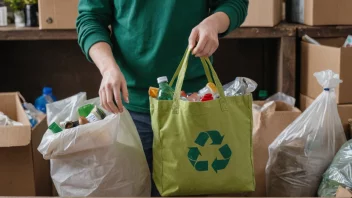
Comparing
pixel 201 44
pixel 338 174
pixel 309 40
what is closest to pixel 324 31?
pixel 309 40

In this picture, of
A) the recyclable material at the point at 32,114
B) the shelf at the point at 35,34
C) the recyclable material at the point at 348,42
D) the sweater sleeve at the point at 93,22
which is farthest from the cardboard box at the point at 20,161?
the recyclable material at the point at 348,42

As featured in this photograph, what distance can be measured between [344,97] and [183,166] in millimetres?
1085

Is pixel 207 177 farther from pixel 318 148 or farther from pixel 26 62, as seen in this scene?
pixel 26 62

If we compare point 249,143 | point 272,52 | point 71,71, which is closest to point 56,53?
point 71,71

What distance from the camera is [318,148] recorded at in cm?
191

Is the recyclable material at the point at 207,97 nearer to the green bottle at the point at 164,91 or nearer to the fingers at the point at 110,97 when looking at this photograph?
the green bottle at the point at 164,91

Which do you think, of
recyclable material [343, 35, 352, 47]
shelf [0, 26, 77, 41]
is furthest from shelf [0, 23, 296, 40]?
recyclable material [343, 35, 352, 47]

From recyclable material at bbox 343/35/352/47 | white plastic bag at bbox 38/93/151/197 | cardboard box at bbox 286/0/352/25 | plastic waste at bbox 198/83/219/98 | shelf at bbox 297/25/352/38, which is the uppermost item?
cardboard box at bbox 286/0/352/25

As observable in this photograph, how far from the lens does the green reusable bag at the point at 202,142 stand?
123cm

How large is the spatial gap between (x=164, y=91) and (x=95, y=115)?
11.4 inches

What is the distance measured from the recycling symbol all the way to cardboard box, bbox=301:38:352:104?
3.26 feet

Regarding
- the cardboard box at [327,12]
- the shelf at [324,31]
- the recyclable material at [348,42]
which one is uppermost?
the cardboard box at [327,12]

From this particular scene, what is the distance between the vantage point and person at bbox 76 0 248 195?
1353 mm

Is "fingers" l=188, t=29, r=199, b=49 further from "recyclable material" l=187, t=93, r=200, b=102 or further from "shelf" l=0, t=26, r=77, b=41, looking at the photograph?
"shelf" l=0, t=26, r=77, b=41
